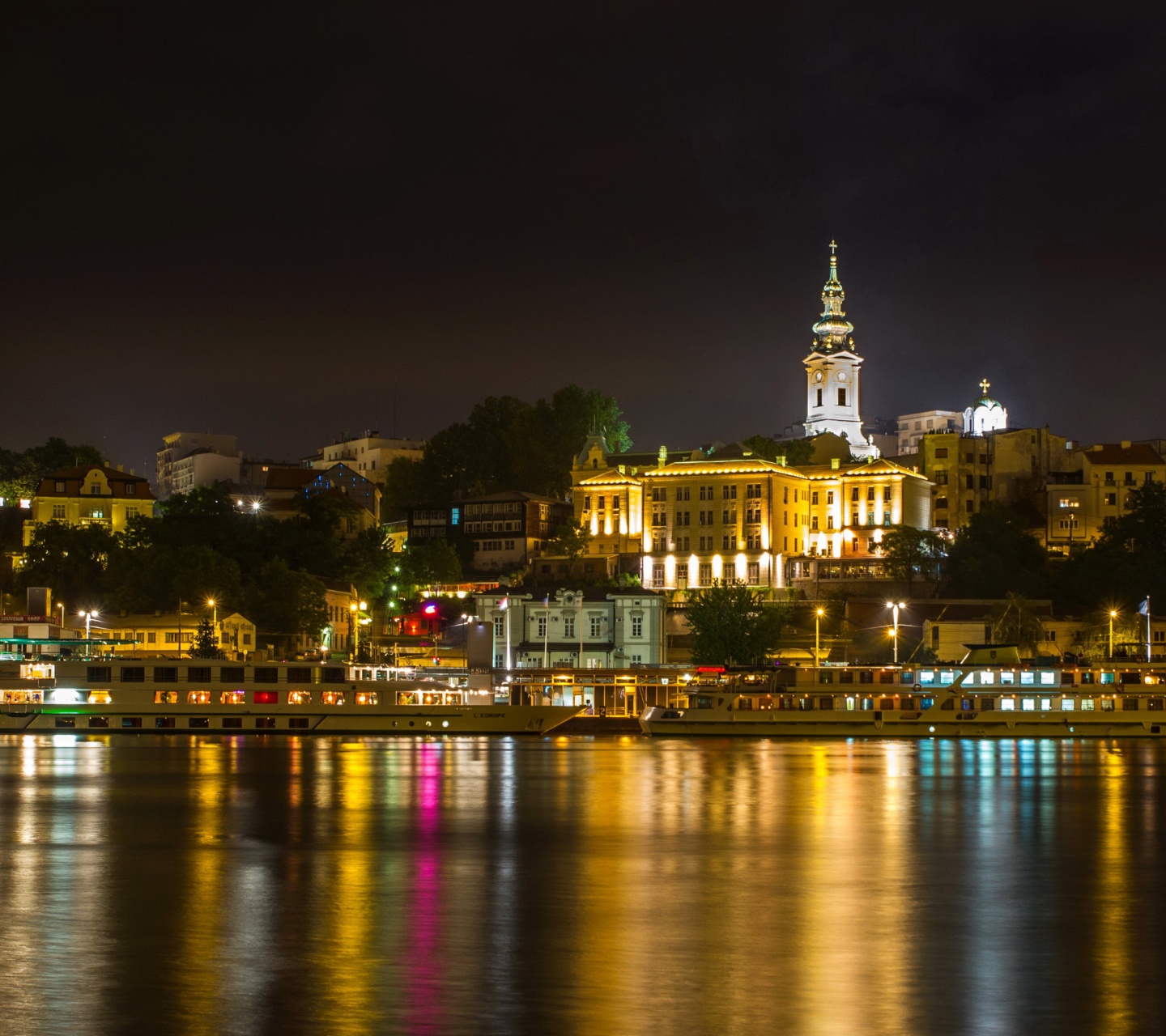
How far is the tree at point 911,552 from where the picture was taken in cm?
11294

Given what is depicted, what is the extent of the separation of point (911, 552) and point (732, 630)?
2354 cm

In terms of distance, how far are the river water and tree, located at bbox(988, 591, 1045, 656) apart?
4575cm

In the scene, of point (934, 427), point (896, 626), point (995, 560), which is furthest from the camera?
point (934, 427)

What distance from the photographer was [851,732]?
2945 inches

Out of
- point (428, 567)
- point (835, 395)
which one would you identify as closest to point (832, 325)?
point (835, 395)

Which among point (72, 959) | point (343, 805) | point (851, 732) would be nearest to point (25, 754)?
point (343, 805)

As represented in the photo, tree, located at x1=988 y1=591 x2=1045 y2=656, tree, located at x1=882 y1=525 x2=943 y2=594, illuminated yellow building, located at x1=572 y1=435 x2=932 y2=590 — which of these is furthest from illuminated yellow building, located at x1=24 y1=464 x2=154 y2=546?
tree, located at x1=988 y1=591 x2=1045 y2=656

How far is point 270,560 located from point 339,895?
87.2 metres

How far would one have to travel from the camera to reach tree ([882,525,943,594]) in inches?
4446

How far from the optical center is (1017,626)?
94.4 metres

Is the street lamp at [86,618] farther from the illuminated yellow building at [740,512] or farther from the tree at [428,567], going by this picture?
the illuminated yellow building at [740,512]

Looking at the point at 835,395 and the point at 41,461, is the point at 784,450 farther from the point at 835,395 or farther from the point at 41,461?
the point at 41,461

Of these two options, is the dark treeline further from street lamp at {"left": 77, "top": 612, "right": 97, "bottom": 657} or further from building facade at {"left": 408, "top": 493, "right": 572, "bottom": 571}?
street lamp at {"left": 77, "top": 612, "right": 97, "bottom": 657}

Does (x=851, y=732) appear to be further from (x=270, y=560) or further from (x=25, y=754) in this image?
(x=270, y=560)
